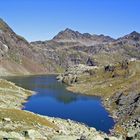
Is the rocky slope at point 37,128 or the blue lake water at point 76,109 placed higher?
the rocky slope at point 37,128

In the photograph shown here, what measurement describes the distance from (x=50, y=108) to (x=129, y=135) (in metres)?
110

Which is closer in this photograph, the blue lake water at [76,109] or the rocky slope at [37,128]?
the rocky slope at [37,128]

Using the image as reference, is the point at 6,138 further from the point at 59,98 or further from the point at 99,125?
the point at 59,98

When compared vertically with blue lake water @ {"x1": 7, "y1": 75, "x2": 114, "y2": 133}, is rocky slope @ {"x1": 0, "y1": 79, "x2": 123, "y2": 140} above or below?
above

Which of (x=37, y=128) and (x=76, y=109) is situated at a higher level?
(x=37, y=128)

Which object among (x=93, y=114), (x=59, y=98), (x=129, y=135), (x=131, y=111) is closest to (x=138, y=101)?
(x=131, y=111)

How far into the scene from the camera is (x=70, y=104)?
528ft

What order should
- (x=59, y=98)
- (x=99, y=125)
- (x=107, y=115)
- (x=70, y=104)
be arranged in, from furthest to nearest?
(x=59, y=98), (x=70, y=104), (x=107, y=115), (x=99, y=125)

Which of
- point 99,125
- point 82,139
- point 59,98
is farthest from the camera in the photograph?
point 59,98

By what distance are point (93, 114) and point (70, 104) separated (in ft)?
110

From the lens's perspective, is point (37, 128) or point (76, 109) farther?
point (76, 109)

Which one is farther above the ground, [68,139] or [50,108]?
[68,139]

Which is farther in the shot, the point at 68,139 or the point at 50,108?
the point at 50,108

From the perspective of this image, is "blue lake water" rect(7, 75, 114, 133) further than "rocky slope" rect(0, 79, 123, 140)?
Yes
